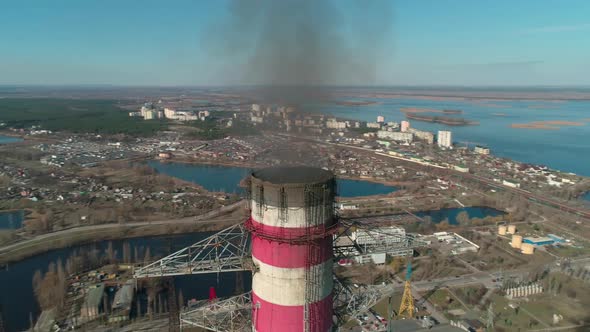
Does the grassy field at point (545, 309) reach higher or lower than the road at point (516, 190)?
lower

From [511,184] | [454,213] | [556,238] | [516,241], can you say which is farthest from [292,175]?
[511,184]

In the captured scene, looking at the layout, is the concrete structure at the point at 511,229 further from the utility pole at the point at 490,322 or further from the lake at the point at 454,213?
the utility pole at the point at 490,322

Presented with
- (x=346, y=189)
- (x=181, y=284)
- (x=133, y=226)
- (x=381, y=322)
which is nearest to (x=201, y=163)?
(x=346, y=189)

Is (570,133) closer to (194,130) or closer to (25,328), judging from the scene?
(194,130)

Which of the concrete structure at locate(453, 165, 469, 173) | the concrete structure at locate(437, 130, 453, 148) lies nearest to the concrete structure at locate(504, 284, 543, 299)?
the concrete structure at locate(453, 165, 469, 173)

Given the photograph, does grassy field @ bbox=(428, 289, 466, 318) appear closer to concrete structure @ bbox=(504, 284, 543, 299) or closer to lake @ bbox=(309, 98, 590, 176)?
concrete structure @ bbox=(504, 284, 543, 299)

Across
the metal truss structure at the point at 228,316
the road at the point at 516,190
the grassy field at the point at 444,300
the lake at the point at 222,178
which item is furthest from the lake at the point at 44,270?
the metal truss structure at the point at 228,316

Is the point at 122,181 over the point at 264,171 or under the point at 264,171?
under
